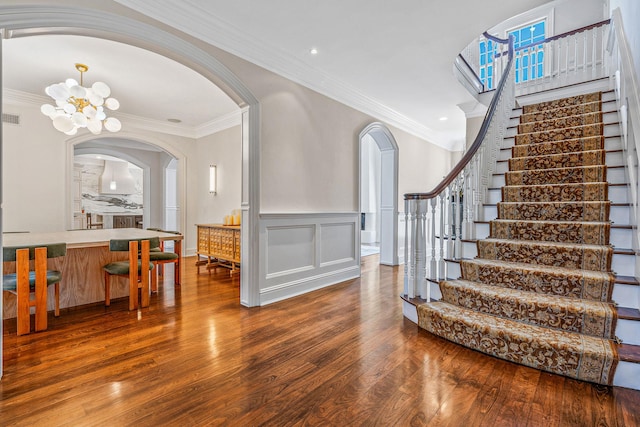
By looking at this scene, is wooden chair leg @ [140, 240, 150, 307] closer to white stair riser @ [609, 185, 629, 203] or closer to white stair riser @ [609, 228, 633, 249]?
white stair riser @ [609, 228, 633, 249]

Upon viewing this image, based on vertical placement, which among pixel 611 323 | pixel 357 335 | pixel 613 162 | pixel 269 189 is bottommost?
pixel 357 335

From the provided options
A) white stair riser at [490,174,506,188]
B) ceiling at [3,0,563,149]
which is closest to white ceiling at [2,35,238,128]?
ceiling at [3,0,563,149]

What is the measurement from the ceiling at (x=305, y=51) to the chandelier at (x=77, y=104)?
0.35m

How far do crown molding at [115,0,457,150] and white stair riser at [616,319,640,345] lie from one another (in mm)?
3543

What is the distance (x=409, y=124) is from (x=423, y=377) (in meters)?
4.85

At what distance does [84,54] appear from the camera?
3232mm

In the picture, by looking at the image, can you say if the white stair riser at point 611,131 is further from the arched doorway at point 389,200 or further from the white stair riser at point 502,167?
the arched doorway at point 389,200

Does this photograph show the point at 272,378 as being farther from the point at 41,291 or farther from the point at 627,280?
the point at 627,280

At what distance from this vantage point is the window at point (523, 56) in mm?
4855

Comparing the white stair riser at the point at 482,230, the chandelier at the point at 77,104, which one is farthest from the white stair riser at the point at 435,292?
the chandelier at the point at 77,104

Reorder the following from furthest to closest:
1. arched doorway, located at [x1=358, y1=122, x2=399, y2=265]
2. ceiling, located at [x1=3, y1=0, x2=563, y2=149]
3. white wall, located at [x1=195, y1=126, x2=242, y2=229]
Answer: white wall, located at [x1=195, y1=126, x2=242, y2=229]
arched doorway, located at [x1=358, y1=122, x2=399, y2=265]
ceiling, located at [x1=3, y1=0, x2=563, y2=149]

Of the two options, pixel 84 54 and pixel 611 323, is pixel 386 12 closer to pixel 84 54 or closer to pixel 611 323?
pixel 611 323

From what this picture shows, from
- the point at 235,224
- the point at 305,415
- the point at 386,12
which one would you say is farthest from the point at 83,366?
the point at 386,12

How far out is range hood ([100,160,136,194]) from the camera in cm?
983
